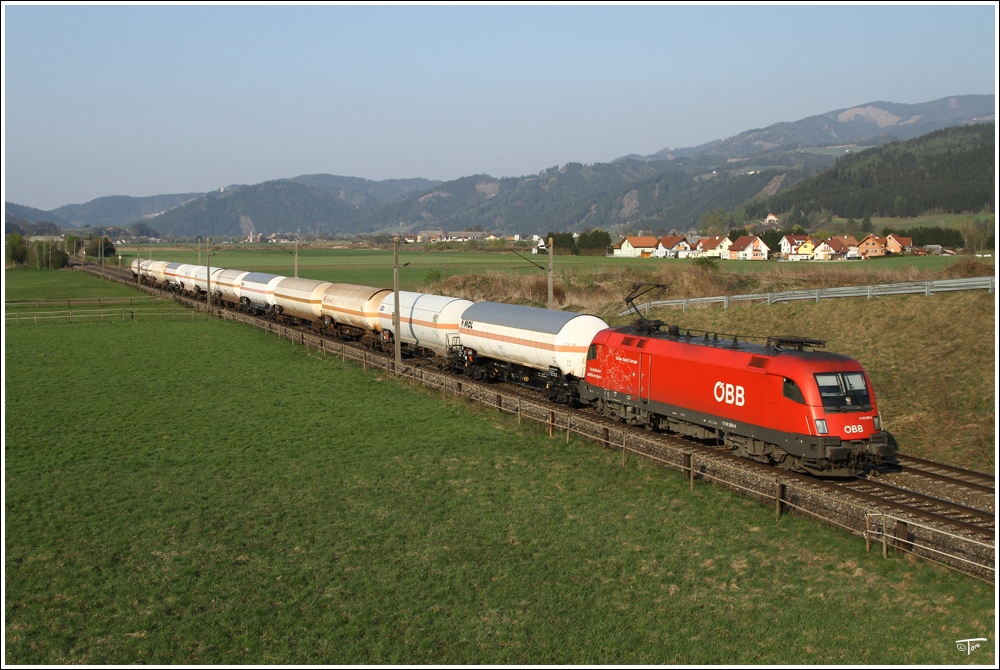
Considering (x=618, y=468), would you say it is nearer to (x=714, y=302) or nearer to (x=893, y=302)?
(x=893, y=302)

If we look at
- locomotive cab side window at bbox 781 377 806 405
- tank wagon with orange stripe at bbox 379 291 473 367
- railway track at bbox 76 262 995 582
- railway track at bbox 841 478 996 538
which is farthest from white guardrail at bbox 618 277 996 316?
locomotive cab side window at bbox 781 377 806 405

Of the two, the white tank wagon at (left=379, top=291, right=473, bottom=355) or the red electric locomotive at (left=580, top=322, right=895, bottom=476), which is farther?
the white tank wagon at (left=379, top=291, right=473, bottom=355)

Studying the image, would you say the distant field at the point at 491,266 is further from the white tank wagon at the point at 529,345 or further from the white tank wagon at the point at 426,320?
the white tank wagon at the point at 529,345

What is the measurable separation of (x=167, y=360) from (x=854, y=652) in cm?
4355

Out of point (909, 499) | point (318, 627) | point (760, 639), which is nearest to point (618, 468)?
point (909, 499)

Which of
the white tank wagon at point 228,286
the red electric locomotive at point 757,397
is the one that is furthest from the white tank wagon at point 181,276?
the red electric locomotive at point 757,397

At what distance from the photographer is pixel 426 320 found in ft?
148

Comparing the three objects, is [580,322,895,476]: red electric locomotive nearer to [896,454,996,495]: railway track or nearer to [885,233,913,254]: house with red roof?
[896,454,996,495]: railway track

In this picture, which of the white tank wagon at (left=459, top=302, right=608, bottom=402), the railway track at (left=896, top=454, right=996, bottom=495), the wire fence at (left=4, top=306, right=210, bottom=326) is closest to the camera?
the railway track at (left=896, top=454, right=996, bottom=495)

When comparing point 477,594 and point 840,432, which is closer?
point 477,594

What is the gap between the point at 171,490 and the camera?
23812mm

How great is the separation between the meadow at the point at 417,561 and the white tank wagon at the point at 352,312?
20414mm

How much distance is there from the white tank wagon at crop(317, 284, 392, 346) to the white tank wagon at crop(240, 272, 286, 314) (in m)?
11.0

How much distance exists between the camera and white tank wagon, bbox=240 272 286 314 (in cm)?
6906
